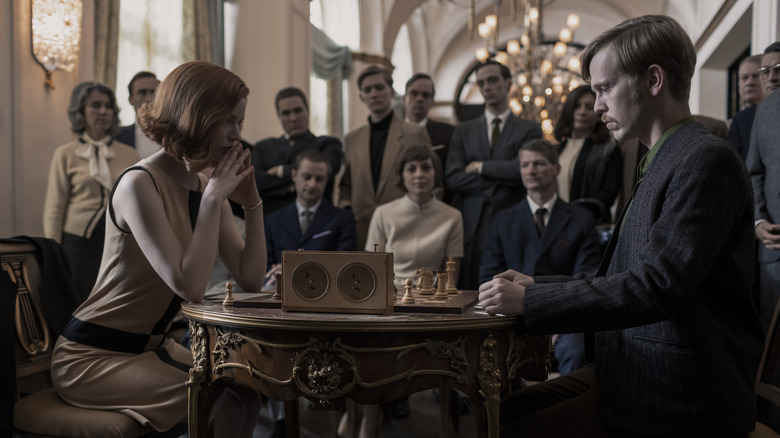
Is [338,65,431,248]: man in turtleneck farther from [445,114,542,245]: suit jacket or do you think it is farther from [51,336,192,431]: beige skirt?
[51,336,192,431]: beige skirt

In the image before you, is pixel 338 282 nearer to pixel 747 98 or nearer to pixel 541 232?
pixel 541 232

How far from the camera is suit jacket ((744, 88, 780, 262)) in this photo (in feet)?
10.5

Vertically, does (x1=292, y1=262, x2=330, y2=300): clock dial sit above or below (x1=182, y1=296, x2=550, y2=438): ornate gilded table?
above

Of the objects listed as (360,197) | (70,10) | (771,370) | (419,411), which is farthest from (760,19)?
(70,10)

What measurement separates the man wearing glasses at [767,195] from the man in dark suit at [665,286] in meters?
1.83

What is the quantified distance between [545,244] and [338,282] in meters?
2.05

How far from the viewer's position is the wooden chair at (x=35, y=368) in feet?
5.92

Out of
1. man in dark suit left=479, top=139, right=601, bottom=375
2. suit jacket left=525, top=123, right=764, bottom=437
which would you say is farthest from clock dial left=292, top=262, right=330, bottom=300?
man in dark suit left=479, top=139, right=601, bottom=375

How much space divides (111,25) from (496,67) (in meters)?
3.31

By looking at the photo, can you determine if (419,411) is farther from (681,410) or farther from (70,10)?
(70,10)

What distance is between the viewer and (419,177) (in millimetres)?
3867

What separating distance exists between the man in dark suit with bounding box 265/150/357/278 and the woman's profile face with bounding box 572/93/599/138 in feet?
5.27

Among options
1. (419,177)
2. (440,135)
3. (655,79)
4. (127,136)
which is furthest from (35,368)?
(440,135)

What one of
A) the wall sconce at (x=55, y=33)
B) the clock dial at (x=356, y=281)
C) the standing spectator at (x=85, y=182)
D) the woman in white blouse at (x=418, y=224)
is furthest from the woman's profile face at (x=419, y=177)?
the wall sconce at (x=55, y=33)
